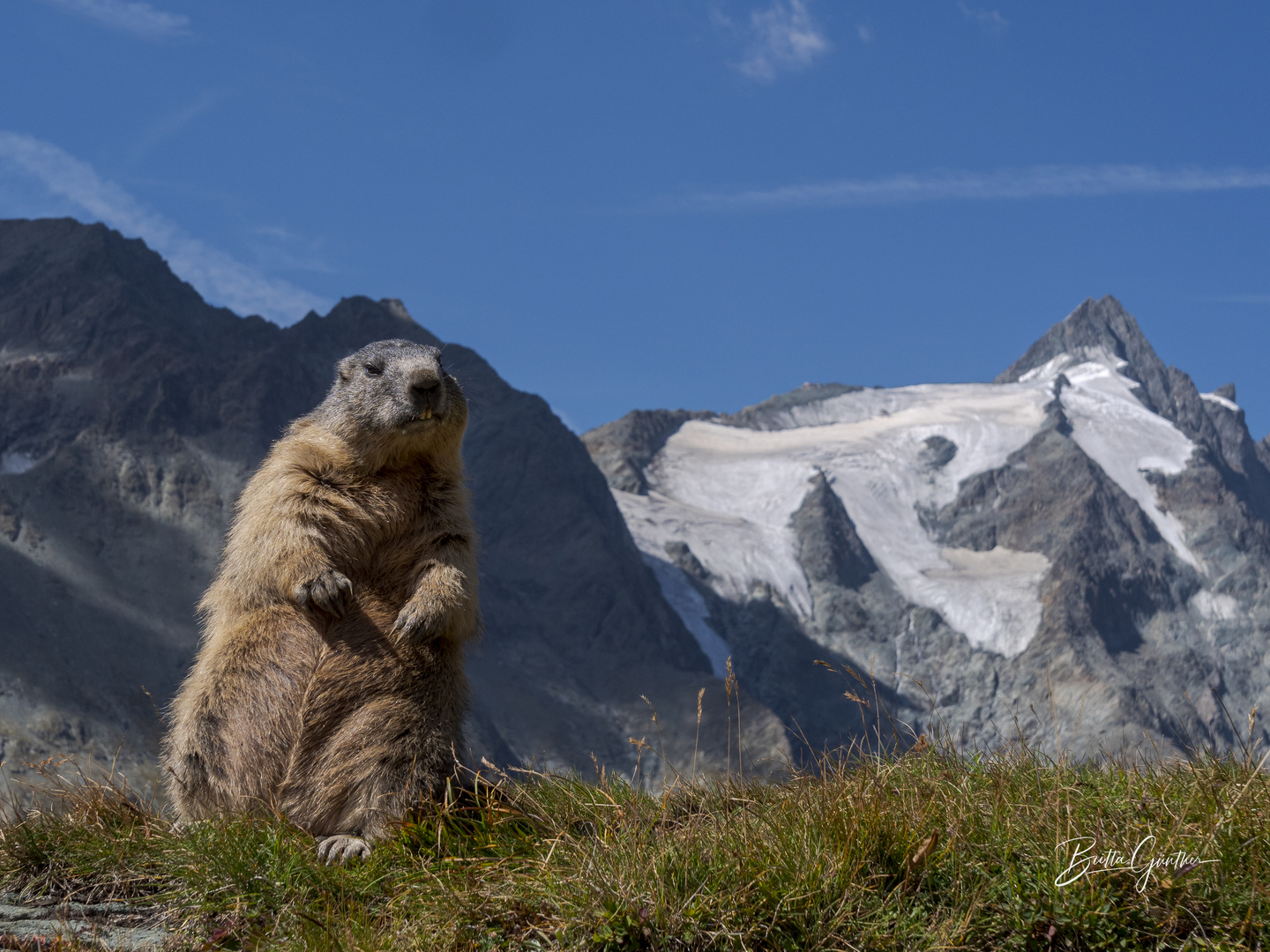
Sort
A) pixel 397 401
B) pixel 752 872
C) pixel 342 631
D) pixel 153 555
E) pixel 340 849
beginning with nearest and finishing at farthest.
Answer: pixel 752 872, pixel 340 849, pixel 342 631, pixel 397 401, pixel 153 555

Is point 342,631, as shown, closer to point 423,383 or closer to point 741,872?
point 423,383

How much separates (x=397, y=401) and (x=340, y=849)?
3298mm

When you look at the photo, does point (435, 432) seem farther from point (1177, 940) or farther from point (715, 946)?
point (1177, 940)

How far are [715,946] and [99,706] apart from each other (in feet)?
375

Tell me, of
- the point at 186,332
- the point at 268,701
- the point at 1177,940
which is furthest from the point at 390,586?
the point at 186,332

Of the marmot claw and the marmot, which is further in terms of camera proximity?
the marmot

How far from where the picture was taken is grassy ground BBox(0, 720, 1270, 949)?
5.18 metres

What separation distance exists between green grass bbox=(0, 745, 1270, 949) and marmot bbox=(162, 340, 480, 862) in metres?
0.35

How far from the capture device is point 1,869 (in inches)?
Answer: 271

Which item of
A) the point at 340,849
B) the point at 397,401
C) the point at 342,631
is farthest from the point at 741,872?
the point at 397,401

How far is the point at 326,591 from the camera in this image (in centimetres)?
739

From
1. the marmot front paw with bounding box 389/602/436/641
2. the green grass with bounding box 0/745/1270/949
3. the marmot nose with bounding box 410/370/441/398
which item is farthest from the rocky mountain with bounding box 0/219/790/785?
the green grass with bounding box 0/745/1270/949

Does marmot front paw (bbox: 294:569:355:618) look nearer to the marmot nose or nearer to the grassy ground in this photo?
the grassy ground

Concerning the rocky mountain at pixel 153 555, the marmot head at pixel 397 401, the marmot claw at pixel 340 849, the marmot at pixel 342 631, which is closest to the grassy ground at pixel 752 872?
the marmot claw at pixel 340 849
